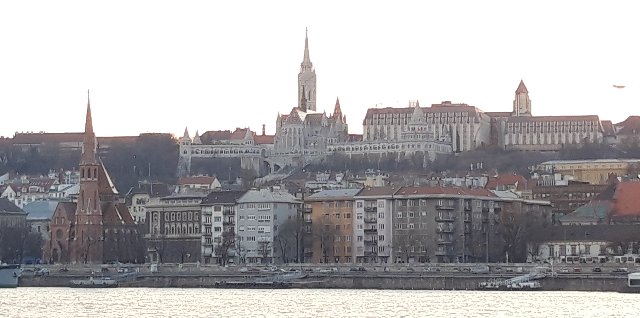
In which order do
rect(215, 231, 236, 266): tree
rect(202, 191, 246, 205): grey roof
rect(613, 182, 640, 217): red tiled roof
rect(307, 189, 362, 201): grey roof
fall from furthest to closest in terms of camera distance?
rect(202, 191, 246, 205): grey roof → rect(307, 189, 362, 201): grey roof → rect(215, 231, 236, 266): tree → rect(613, 182, 640, 217): red tiled roof

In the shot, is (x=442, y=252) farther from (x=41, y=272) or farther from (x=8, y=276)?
(x=8, y=276)

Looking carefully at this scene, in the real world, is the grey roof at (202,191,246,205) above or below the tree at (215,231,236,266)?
above

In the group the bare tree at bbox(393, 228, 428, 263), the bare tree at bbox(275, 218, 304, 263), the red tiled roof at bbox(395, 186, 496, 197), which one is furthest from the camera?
the bare tree at bbox(275, 218, 304, 263)

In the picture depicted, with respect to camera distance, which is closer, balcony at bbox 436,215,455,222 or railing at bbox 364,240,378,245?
balcony at bbox 436,215,455,222

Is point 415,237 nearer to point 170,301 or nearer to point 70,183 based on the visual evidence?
point 170,301

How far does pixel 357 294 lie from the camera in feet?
320

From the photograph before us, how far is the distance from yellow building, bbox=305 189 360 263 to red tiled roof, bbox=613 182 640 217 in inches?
664

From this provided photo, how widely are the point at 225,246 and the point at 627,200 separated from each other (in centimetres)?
2592

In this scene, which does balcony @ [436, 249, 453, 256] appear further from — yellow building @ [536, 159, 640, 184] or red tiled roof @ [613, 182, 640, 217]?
yellow building @ [536, 159, 640, 184]

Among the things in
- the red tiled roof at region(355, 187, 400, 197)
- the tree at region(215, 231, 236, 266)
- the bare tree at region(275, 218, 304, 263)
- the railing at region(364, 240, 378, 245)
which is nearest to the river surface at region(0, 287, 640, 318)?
the railing at region(364, 240, 378, 245)

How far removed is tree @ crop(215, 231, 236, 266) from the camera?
433 feet

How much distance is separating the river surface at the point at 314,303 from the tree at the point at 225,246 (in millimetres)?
26935

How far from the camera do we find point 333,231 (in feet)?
429

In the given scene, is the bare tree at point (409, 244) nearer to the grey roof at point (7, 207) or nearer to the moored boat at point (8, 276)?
the moored boat at point (8, 276)
